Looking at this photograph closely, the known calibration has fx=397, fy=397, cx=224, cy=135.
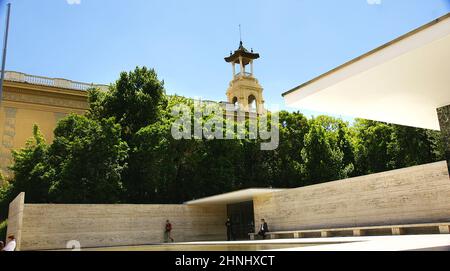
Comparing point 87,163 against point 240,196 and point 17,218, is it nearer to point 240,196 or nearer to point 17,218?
point 17,218

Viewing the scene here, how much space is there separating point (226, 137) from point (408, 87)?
22050mm

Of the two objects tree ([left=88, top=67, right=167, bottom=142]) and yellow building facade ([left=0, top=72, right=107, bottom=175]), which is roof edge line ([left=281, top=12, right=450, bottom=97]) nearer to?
tree ([left=88, top=67, right=167, bottom=142])

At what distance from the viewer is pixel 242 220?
1014 inches

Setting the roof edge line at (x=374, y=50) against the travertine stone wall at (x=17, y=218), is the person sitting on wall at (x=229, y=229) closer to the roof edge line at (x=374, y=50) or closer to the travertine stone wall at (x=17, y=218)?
the travertine stone wall at (x=17, y=218)

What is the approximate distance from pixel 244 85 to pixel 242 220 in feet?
67.0

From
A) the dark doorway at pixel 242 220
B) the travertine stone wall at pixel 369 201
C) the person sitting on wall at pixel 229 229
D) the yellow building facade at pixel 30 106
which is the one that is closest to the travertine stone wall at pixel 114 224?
the dark doorway at pixel 242 220

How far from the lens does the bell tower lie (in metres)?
42.9

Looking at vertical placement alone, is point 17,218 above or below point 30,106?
below

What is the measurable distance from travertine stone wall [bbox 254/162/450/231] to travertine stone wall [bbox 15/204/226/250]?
5305mm

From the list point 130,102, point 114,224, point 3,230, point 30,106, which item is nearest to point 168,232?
point 114,224

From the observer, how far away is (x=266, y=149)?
Result: 32.7m

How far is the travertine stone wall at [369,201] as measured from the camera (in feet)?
50.6

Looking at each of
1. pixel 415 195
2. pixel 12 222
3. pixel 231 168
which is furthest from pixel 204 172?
pixel 415 195

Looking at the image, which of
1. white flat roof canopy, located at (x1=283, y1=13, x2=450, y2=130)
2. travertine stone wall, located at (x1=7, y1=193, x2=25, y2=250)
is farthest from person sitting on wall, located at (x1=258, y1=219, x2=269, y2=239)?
travertine stone wall, located at (x1=7, y1=193, x2=25, y2=250)
